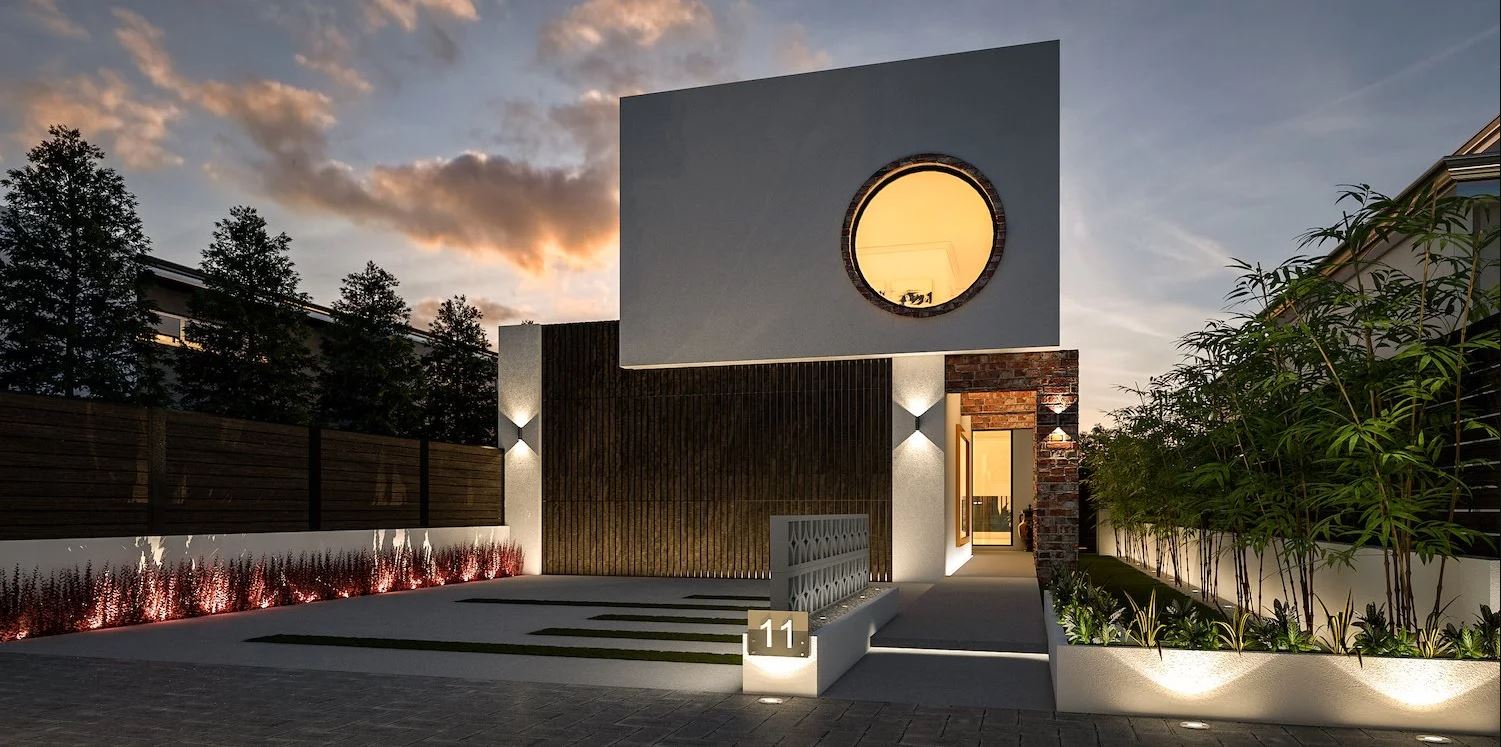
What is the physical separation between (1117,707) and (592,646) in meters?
4.32

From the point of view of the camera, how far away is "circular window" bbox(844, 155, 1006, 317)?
1330 cm

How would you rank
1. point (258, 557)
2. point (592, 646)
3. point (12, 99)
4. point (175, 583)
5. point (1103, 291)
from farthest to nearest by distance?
1. point (1103, 291)
2. point (12, 99)
3. point (258, 557)
4. point (175, 583)
5. point (592, 646)

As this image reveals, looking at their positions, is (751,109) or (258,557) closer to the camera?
(258,557)

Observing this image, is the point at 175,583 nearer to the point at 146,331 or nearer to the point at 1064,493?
the point at 146,331

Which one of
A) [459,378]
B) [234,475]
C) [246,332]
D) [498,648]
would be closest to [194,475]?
[234,475]

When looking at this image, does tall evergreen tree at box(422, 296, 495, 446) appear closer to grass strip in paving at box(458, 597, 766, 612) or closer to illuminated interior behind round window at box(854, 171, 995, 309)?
illuminated interior behind round window at box(854, 171, 995, 309)

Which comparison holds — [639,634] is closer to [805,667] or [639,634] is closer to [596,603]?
[596,603]

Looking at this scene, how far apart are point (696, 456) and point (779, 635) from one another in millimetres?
9526

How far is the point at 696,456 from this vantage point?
15656 millimetres

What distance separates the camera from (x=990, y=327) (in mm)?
13156

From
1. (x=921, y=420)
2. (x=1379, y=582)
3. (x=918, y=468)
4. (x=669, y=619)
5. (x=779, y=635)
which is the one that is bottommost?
(x=669, y=619)

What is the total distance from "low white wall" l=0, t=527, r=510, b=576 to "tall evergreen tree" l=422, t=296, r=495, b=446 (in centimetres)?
958

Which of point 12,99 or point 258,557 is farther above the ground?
point 12,99

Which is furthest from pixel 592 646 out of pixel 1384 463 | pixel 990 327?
pixel 990 327
